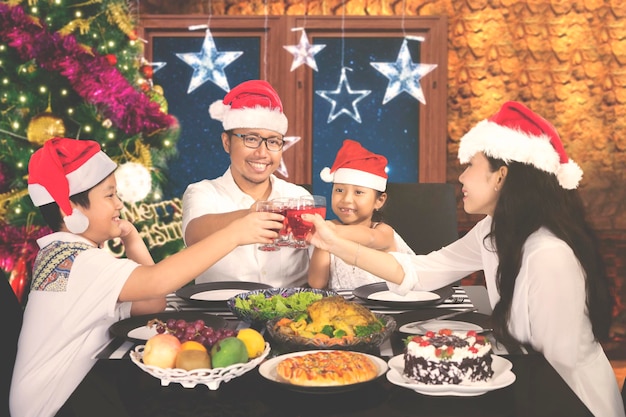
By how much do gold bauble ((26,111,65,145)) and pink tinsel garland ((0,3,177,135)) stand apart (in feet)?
0.73

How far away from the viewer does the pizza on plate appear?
1349mm

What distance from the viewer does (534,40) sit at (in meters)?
4.79

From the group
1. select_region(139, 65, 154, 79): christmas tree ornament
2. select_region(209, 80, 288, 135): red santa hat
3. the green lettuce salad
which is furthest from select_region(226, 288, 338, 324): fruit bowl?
select_region(139, 65, 154, 79): christmas tree ornament

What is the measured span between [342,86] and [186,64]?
111cm

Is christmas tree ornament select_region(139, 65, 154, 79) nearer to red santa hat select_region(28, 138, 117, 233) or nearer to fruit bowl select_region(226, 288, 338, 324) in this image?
red santa hat select_region(28, 138, 117, 233)

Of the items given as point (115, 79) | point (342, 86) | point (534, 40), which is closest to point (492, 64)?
point (534, 40)

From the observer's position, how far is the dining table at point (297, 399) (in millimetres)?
1290

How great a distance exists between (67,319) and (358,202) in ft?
5.41

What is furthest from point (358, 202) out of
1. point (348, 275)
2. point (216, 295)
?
point (216, 295)

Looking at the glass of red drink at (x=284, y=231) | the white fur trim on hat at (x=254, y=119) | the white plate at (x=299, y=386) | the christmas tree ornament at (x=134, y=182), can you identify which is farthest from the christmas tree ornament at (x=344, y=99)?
the white plate at (x=299, y=386)

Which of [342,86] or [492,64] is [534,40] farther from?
[342,86]

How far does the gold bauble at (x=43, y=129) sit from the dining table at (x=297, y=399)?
2.33m

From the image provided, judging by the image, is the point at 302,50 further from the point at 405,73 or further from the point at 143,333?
the point at 143,333

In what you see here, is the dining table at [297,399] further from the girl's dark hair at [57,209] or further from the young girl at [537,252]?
the girl's dark hair at [57,209]
